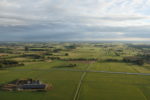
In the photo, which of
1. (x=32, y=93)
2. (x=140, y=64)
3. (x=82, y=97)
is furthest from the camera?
(x=140, y=64)

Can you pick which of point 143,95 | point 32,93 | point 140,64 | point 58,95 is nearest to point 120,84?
point 143,95

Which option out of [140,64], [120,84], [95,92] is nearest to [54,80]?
[95,92]

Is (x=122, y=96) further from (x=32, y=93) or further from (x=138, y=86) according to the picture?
(x=32, y=93)

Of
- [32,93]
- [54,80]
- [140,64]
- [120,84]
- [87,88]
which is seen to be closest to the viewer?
[32,93]

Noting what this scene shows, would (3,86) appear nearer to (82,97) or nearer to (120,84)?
(82,97)

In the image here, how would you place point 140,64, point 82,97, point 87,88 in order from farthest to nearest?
point 140,64 → point 87,88 → point 82,97

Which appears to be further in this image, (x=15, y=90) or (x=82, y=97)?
(x=15, y=90)

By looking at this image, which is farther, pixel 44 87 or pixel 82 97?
pixel 44 87

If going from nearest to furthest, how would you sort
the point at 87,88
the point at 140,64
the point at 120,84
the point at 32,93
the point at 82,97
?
the point at 82,97
the point at 32,93
the point at 87,88
the point at 120,84
the point at 140,64

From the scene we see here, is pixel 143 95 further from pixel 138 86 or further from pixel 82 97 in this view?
pixel 82 97
